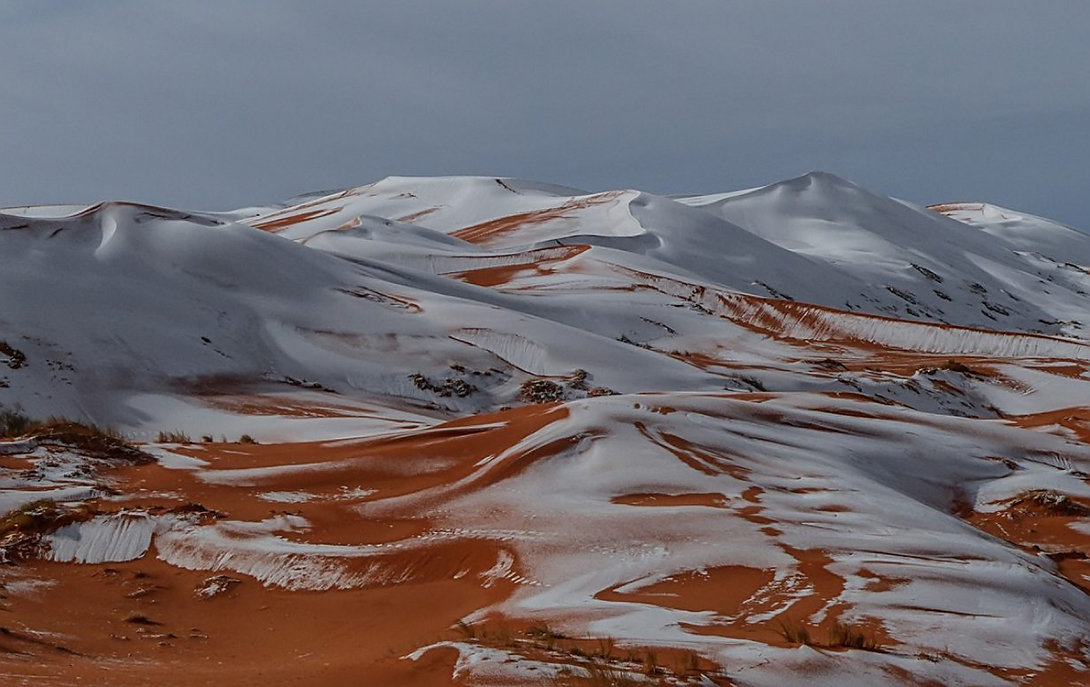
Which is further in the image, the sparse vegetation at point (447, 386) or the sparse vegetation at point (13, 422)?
the sparse vegetation at point (447, 386)

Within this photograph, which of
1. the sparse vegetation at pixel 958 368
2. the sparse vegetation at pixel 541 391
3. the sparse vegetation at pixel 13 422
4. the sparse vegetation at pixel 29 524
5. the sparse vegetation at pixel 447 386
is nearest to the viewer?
the sparse vegetation at pixel 29 524

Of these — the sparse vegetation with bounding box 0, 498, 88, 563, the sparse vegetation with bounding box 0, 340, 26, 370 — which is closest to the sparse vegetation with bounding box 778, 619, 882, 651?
the sparse vegetation with bounding box 0, 498, 88, 563

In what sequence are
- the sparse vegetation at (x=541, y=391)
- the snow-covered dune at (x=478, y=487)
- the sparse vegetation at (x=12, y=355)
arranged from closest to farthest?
1. the snow-covered dune at (x=478, y=487)
2. the sparse vegetation at (x=12, y=355)
3. the sparse vegetation at (x=541, y=391)

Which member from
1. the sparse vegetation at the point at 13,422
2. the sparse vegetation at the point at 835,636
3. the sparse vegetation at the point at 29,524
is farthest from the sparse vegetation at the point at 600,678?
the sparse vegetation at the point at 13,422

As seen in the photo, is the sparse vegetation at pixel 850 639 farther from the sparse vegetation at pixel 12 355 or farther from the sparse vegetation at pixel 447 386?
the sparse vegetation at pixel 12 355

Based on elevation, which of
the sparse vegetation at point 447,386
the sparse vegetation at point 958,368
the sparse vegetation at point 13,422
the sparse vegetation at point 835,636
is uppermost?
the sparse vegetation at point 835,636

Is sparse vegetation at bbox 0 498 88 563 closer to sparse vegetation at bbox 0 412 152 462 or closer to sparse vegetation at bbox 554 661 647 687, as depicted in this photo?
sparse vegetation at bbox 0 412 152 462

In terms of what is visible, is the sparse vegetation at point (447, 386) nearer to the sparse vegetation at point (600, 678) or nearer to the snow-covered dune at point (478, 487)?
the snow-covered dune at point (478, 487)

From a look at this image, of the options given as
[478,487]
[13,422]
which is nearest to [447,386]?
[13,422]

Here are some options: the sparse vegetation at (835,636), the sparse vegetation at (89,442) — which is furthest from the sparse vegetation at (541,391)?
the sparse vegetation at (835,636)

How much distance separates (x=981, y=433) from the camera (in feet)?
54.9

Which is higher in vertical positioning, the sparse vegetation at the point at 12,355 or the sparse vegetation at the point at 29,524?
the sparse vegetation at the point at 12,355

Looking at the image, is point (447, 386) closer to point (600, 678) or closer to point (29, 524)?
point (29, 524)

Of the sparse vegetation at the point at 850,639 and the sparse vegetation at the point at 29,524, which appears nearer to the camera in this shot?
the sparse vegetation at the point at 850,639
